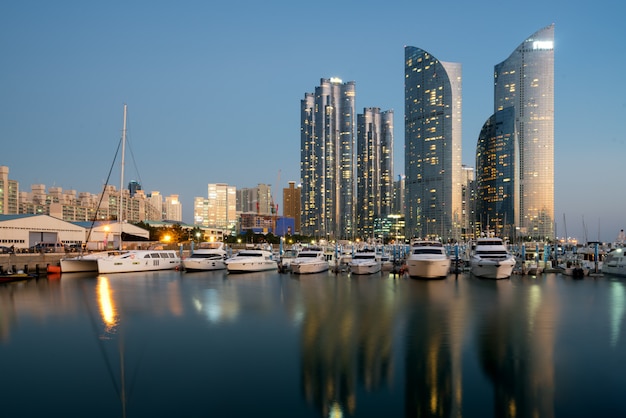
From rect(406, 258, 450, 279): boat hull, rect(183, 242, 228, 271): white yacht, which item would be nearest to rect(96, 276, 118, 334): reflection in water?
rect(183, 242, 228, 271): white yacht

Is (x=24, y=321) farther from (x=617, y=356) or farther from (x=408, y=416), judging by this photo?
(x=617, y=356)

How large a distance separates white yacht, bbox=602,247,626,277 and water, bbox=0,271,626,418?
2216 centimetres

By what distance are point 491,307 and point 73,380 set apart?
25307 millimetres

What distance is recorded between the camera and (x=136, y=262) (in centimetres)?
5819

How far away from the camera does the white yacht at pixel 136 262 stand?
54.9 meters

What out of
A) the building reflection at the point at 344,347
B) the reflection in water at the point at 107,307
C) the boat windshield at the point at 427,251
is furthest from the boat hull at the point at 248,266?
the building reflection at the point at 344,347

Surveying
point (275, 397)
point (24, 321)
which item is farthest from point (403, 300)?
point (24, 321)

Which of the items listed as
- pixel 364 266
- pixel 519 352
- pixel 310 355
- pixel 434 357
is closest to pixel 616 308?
pixel 519 352

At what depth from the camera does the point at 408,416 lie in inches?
509

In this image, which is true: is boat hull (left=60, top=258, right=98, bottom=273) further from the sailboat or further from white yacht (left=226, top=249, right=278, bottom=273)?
white yacht (left=226, top=249, right=278, bottom=273)

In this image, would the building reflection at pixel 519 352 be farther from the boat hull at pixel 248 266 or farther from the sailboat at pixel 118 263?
the sailboat at pixel 118 263

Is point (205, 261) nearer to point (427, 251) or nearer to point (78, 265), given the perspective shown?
point (78, 265)

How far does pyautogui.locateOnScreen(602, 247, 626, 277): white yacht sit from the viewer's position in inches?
2225

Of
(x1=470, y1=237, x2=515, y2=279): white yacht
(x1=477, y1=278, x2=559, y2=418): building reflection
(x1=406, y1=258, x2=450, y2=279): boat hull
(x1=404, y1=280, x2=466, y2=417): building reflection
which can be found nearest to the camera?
(x1=404, y1=280, x2=466, y2=417): building reflection
